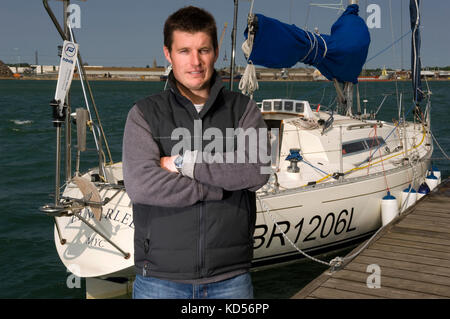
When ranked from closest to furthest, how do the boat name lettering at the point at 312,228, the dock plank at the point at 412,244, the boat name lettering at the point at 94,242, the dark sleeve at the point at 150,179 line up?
the dark sleeve at the point at 150,179 < the dock plank at the point at 412,244 < the boat name lettering at the point at 94,242 < the boat name lettering at the point at 312,228

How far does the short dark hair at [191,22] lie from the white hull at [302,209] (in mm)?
3837

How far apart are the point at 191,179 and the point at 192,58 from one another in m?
0.59

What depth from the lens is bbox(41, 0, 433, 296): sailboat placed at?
231 inches

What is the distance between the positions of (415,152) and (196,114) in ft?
28.7

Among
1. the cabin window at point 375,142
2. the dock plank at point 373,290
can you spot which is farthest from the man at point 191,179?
the cabin window at point 375,142

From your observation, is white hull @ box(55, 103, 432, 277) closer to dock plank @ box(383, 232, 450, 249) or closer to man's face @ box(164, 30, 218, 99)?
dock plank @ box(383, 232, 450, 249)

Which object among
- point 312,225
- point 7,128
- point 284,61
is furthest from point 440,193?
point 7,128

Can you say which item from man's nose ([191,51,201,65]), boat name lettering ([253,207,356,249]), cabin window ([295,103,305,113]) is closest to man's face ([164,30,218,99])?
man's nose ([191,51,201,65])

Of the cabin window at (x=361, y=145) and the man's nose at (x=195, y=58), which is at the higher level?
the man's nose at (x=195, y=58)

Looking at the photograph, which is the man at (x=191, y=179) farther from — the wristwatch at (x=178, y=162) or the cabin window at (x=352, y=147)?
the cabin window at (x=352, y=147)

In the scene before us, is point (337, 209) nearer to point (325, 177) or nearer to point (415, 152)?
point (325, 177)

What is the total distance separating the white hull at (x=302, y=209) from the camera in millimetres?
5965

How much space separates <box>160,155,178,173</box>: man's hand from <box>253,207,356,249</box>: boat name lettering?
4288 millimetres

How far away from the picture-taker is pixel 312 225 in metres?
7.43
